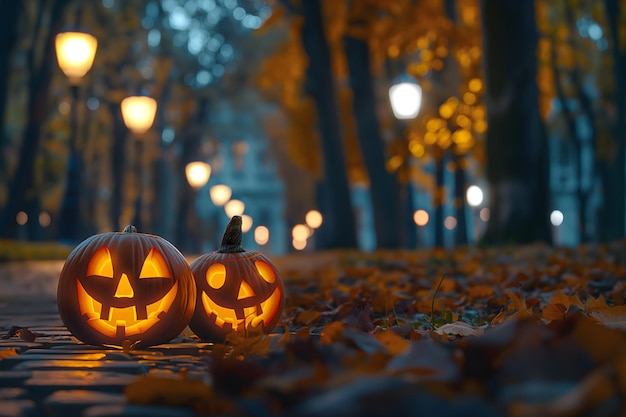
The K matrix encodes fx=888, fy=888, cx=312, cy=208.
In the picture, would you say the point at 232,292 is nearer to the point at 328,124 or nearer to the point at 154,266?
the point at 154,266

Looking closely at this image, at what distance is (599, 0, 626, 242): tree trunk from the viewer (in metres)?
19.3

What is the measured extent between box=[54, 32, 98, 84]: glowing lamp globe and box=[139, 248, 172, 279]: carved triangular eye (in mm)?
9923

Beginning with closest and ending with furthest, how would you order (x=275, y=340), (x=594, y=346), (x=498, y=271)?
(x=594, y=346) → (x=275, y=340) → (x=498, y=271)

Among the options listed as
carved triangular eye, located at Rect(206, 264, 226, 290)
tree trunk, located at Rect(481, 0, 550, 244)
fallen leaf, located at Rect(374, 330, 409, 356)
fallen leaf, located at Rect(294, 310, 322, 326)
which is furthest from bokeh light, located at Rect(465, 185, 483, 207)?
fallen leaf, located at Rect(374, 330, 409, 356)

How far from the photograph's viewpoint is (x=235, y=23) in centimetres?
3459

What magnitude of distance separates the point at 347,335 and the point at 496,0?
465 inches

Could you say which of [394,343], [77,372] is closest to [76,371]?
[77,372]

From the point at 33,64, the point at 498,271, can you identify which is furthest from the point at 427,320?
the point at 33,64

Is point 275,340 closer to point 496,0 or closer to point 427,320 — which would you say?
point 427,320

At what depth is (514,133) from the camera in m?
13.5

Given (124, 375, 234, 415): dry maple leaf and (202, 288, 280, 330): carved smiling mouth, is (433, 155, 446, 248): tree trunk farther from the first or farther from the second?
(124, 375, 234, 415): dry maple leaf

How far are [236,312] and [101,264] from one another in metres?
0.70

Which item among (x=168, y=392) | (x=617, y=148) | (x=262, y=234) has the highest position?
(x=617, y=148)

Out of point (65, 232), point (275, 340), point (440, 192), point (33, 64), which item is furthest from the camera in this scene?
point (65, 232)
